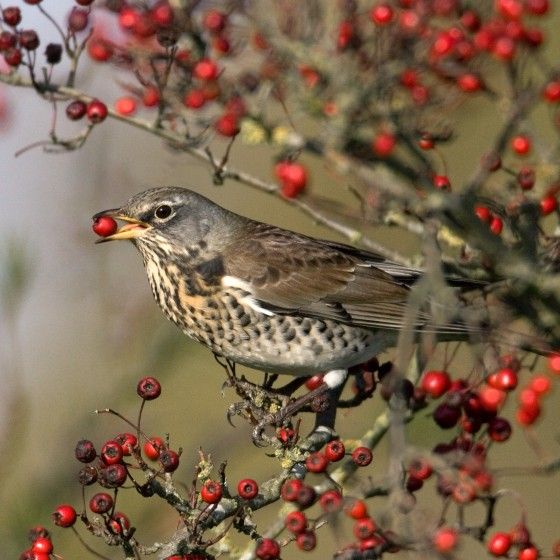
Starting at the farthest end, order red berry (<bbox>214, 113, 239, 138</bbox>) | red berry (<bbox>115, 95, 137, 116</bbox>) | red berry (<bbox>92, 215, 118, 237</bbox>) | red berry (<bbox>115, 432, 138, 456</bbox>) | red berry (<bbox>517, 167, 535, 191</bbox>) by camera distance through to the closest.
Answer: red berry (<bbox>92, 215, 118, 237</bbox>) → red berry (<bbox>115, 95, 137, 116</bbox>) → red berry (<bbox>517, 167, 535, 191</bbox>) → red berry (<bbox>115, 432, 138, 456</bbox>) → red berry (<bbox>214, 113, 239, 138</bbox>)

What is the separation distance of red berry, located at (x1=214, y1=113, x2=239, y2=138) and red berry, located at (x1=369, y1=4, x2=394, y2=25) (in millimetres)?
556

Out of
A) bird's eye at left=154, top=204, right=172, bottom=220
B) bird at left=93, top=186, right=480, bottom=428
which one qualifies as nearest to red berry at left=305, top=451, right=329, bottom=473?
bird at left=93, top=186, right=480, bottom=428

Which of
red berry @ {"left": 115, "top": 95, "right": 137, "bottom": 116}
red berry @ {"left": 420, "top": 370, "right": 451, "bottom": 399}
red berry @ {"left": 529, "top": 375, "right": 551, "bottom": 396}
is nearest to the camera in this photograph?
red berry @ {"left": 529, "top": 375, "right": 551, "bottom": 396}

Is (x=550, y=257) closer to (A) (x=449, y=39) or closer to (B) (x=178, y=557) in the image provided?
(A) (x=449, y=39)

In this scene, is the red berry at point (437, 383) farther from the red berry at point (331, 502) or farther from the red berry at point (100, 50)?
the red berry at point (100, 50)

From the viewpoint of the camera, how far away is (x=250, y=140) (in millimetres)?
2947

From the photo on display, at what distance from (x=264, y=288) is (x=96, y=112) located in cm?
123

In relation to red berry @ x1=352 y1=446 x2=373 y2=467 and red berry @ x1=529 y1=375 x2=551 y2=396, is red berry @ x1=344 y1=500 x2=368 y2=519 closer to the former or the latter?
red berry @ x1=352 y1=446 x2=373 y2=467

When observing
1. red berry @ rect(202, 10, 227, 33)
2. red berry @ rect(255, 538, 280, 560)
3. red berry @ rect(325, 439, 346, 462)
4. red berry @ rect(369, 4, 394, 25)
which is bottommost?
red berry @ rect(255, 538, 280, 560)

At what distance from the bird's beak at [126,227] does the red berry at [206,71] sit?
108 cm

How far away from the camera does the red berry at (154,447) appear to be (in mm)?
3416

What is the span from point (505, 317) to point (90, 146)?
282 cm

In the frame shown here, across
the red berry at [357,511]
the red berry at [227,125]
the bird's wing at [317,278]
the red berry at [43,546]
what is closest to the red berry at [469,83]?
the red berry at [227,125]

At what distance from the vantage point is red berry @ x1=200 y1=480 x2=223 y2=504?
10.7ft
